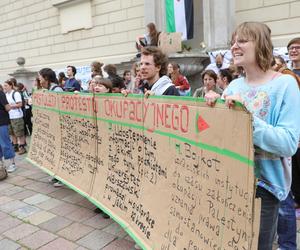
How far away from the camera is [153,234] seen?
262 centimetres

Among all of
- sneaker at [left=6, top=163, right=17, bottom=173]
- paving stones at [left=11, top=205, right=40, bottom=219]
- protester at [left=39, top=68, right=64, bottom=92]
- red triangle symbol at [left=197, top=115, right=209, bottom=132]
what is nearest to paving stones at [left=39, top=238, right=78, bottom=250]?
paving stones at [left=11, top=205, right=40, bottom=219]

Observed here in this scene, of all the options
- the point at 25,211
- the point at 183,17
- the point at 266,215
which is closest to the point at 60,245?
the point at 25,211

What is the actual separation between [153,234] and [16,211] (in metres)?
2.27

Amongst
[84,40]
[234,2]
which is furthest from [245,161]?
[84,40]

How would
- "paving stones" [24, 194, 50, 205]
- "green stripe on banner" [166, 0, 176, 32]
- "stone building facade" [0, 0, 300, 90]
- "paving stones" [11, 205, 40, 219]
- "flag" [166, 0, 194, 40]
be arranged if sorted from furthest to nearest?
"green stripe on banner" [166, 0, 176, 32] → "flag" [166, 0, 194, 40] → "stone building facade" [0, 0, 300, 90] → "paving stones" [24, 194, 50, 205] → "paving stones" [11, 205, 40, 219]

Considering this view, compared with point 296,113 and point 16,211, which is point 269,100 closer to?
point 296,113

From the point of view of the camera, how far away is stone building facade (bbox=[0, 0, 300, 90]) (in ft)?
24.0

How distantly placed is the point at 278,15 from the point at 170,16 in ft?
8.99

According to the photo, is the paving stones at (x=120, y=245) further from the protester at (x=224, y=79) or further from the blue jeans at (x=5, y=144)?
the blue jeans at (x=5, y=144)

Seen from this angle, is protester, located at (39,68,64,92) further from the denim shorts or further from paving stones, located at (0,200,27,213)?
the denim shorts

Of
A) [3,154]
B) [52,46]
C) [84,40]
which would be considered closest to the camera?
[3,154]

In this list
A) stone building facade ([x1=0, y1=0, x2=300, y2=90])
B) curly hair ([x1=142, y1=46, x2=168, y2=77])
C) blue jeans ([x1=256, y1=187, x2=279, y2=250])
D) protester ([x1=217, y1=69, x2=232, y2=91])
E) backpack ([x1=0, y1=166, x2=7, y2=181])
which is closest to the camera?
blue jeans ([x1=256, y1=187, x2=279, y2=250])

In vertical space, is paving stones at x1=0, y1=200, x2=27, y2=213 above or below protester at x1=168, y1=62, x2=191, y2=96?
below

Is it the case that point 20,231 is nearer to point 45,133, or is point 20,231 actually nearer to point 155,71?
point 45,133
